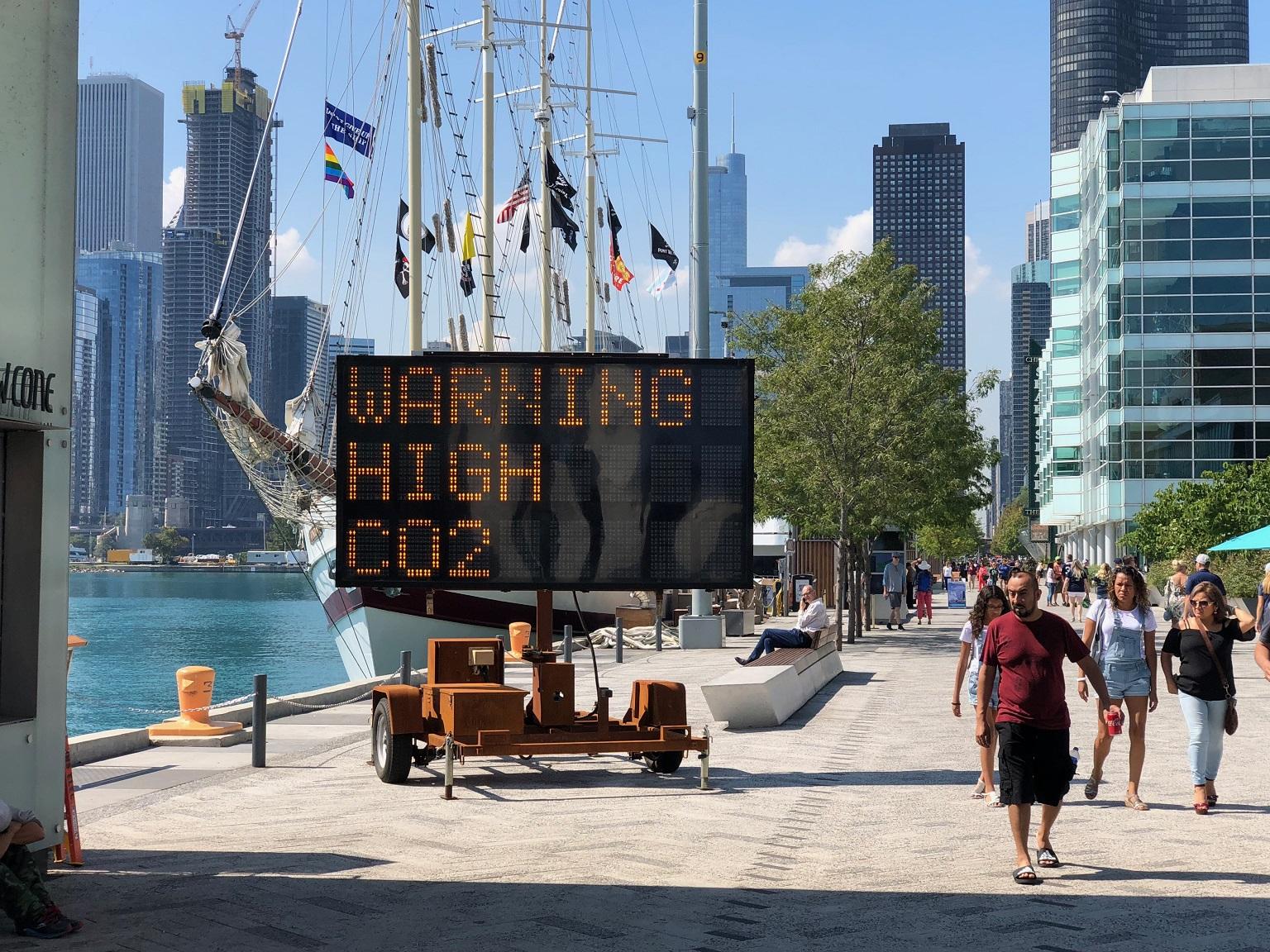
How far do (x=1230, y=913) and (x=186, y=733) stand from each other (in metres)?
11.6

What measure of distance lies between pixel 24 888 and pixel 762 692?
10.3 m

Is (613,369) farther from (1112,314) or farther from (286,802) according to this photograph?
(1112,314)

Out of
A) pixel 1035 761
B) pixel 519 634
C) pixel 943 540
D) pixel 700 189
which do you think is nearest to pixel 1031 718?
pixel 1035 761

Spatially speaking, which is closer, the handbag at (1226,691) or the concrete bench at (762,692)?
the handbag at (1226,691)

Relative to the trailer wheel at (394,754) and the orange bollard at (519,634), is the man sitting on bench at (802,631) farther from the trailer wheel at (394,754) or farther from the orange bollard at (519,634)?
the orange bollard at (519,634)

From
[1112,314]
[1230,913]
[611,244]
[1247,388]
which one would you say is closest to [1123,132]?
[1112,314]

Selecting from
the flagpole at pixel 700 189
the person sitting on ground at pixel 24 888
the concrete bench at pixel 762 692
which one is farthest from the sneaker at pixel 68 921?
the flagpole at pixel 700 189

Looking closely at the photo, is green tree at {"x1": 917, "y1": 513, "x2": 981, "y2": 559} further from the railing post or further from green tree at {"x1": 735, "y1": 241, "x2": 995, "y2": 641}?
the railing post

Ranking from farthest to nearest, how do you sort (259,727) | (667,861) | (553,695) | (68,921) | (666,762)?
(259,727) → (666,762) → (553,695) → (667,861) → (68,921)

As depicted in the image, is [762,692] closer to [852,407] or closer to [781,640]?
[781,640]

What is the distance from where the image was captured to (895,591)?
137ft

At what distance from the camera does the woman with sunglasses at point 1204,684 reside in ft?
36.0

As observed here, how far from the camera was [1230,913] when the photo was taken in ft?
25.1

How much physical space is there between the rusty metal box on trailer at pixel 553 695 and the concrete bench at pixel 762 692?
380cm
